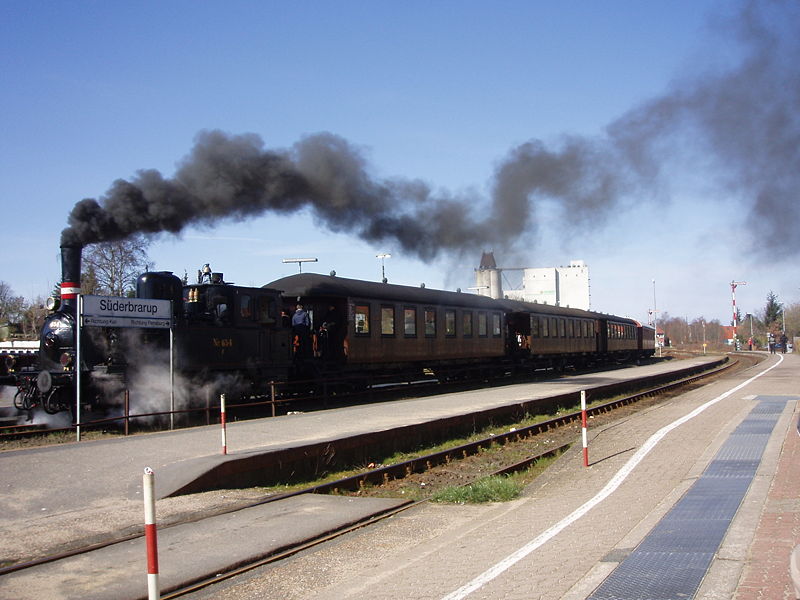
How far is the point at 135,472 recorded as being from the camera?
10.0 m

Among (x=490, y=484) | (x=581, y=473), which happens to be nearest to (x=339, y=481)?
(x=490, y=484)

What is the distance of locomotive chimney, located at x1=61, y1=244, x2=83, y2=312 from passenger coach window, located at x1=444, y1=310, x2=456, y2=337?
467 inches

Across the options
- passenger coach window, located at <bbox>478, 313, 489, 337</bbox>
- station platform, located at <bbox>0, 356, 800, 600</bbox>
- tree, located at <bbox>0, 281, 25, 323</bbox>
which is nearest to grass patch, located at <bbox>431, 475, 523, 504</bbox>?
station platform, located at <bbox>0, 356, 800, 600</bbox>

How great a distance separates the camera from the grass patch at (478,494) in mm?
9844

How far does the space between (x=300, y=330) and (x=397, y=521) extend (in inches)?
440

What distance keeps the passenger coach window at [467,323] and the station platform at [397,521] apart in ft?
39.0

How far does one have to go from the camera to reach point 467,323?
26344mm

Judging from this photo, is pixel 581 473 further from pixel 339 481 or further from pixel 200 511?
pixel 200 511

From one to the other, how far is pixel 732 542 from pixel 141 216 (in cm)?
1466

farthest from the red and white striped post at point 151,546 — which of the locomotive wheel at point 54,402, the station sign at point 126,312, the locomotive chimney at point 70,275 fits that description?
the locomotive chimney at point 70,275

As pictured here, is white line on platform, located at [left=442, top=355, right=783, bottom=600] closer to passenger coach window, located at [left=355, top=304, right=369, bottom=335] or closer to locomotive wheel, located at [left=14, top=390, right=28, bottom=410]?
passenger coach window, located at [left=355, top=304, right=369, bottom=335]

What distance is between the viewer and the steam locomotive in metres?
14.8

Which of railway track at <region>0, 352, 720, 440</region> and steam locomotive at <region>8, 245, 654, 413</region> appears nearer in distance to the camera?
railway track at <region>0, 352, 720, 440</region>

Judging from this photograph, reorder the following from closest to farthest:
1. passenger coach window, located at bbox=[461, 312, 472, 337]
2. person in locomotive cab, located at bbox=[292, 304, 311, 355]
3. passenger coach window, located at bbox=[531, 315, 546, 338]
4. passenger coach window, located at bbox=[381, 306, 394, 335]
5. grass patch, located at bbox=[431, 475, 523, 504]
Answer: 1. grass patch, located at bbox=[431, 475, 523, 504]
2. person in locomotive cab, located at bbox=[292, 304, 311, 355]
3. passenger coach window, located at bbox=[381, 306, 394, 335]
4. passenger coach window, located at bbox=[461, 312, 472, 337]
5. passenger coach window, located at bbox=[531, 315, 546, 338]
